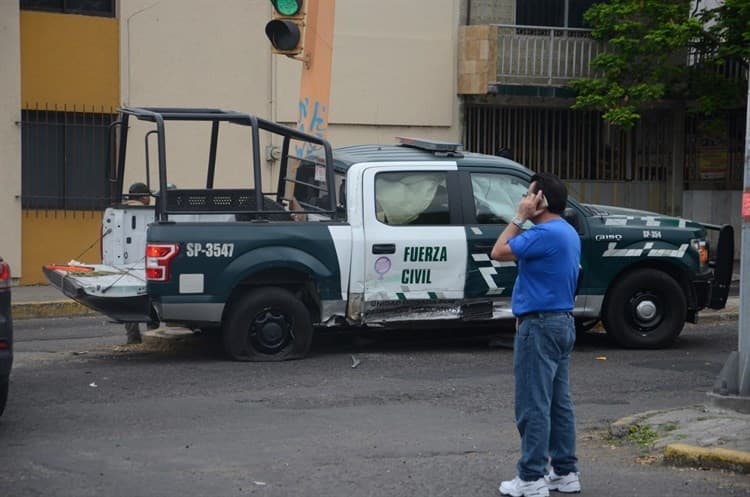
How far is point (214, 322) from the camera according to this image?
10.8m

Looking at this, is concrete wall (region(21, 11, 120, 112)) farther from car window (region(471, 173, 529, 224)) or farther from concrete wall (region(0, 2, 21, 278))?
car window (region(471, 173, 529, 224))

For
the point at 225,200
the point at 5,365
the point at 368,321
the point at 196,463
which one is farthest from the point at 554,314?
the point at 225,200

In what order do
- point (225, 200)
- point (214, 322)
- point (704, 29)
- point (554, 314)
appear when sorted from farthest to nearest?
point (704, 29) → point (225, 200) → point (214, 322) → point (554, 314)

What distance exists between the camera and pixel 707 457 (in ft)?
23.2

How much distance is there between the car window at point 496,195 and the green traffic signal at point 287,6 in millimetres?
2998

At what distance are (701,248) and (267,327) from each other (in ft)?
14.7

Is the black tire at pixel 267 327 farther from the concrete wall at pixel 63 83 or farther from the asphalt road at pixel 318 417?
the concrete wall at pixel 63 83

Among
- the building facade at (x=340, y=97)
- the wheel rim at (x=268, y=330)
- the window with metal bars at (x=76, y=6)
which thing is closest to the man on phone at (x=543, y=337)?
the wheel rim at (x=268, y=330)

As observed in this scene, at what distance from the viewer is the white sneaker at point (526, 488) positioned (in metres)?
6.39

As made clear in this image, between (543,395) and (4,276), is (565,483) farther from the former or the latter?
(4,276)

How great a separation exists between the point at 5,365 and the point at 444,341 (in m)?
5.80

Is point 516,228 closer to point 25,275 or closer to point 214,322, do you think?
point 214,322

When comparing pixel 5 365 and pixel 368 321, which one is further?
pixel 368 321

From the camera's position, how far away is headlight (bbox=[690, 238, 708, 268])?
39.7 feet
